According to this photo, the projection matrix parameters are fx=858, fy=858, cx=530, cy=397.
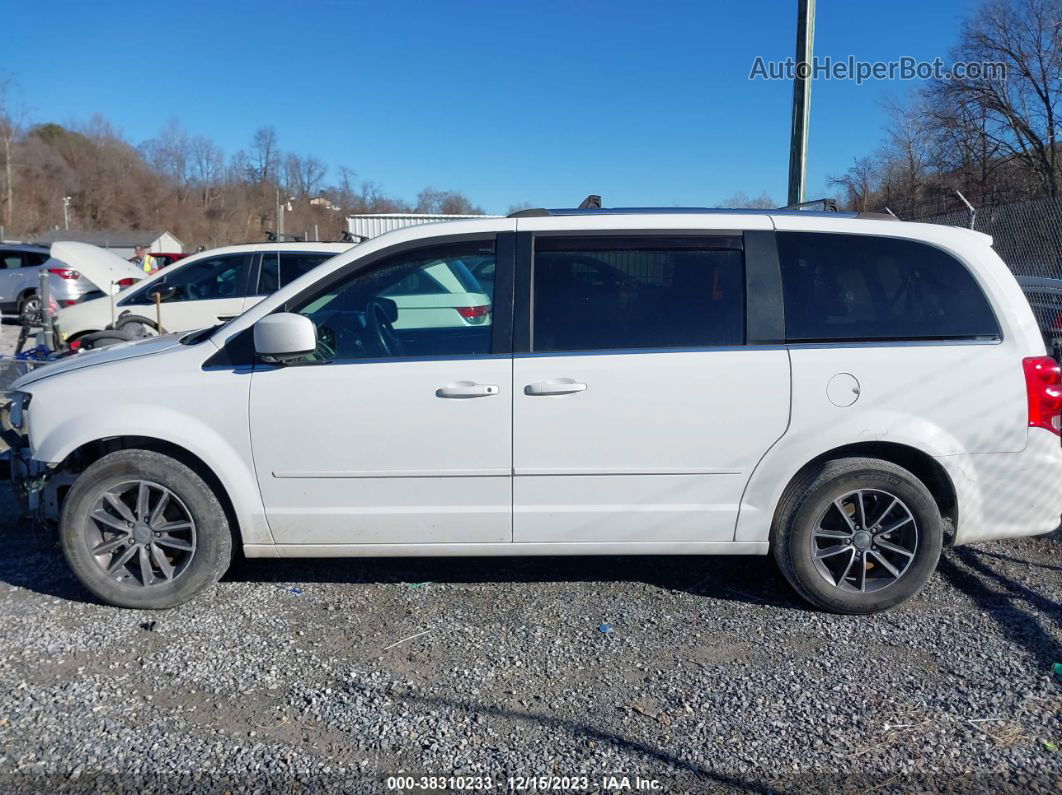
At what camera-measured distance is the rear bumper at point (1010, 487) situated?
158 inches

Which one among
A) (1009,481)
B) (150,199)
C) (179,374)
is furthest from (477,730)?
(150,199)

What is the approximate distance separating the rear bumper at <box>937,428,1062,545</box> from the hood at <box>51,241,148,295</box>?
26.7 feet

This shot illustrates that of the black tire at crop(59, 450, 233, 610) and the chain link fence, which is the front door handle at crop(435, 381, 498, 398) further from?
the chain link fence

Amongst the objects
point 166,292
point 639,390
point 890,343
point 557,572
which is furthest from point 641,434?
point 166,292

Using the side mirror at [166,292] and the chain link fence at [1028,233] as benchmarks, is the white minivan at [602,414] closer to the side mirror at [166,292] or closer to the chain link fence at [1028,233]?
the side mirror at [166,292]

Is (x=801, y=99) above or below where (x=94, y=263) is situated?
above

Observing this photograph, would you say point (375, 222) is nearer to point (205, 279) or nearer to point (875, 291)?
point (205, 279)

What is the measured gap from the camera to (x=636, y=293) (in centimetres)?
410

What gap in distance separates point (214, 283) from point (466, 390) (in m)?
7.44

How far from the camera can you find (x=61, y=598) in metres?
4.32

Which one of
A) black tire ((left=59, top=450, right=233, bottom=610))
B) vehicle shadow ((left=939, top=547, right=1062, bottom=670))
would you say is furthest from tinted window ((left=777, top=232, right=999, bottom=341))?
black tire ((left=59, top=450, right=233, bottom=610))

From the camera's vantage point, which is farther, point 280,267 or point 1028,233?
point 1028,233

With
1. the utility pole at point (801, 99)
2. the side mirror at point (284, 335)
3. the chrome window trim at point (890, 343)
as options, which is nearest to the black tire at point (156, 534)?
the side mirror at point (284, 335)

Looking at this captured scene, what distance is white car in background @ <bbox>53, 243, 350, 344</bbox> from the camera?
33.3ft
